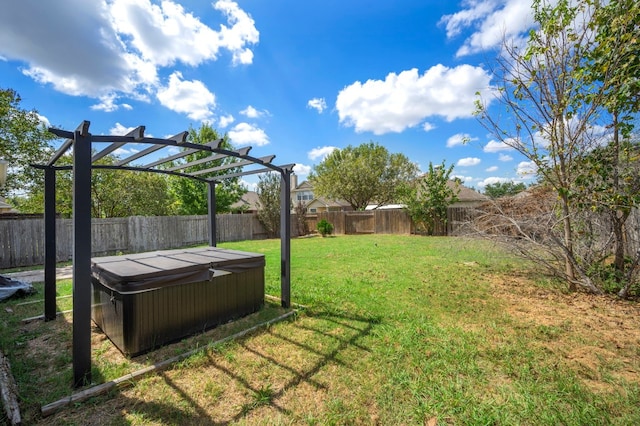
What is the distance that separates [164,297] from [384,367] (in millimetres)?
2276

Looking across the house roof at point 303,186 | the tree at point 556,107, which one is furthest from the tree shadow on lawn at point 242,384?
the house roof at point 303,186

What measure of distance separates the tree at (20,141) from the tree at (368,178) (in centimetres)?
1846

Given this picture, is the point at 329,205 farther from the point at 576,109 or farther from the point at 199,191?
the point at 576,109

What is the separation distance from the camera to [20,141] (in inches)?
420

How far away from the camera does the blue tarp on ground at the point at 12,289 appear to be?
4.36m

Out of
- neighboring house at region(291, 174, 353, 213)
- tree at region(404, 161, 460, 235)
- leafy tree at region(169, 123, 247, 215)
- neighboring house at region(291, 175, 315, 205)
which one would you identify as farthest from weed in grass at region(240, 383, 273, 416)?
neighboring house at region(291, 175, 315, 205)

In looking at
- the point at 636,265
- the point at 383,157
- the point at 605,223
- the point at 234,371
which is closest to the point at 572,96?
the point at 605,223

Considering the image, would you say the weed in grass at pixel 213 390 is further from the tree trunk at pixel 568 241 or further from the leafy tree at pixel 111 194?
the leafy tree at pixel 111 194

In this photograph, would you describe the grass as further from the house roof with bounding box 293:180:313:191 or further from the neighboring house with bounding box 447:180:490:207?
the house roof with bounding box 293:180:313:191

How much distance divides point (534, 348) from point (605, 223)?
3118 millimetres

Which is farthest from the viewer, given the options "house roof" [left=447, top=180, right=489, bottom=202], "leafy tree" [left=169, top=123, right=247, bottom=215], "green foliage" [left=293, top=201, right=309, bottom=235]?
"house roof" [left=447, top=180, right=489, bottom=202]

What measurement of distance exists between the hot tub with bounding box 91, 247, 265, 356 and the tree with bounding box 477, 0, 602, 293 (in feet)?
15.5

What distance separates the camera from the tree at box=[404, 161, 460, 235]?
14.1 m

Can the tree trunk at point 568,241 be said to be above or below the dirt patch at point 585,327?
above
